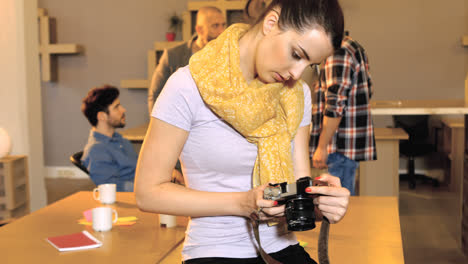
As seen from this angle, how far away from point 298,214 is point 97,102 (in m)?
2.63

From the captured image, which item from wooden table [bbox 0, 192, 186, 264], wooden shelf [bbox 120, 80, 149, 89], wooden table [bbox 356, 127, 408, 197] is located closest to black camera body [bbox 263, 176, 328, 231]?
wooden table [bbox 0, 192, 186, 264]

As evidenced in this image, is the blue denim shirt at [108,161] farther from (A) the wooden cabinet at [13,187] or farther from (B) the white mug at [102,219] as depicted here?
(B) the white mug at [102,219]

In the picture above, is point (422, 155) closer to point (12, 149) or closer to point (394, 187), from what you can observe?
point (394, 187)

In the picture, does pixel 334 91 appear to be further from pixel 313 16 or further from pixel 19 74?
pixel 19 74

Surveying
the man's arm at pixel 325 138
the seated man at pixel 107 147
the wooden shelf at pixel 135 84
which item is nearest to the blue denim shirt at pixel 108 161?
the seated man at pixel 107 147

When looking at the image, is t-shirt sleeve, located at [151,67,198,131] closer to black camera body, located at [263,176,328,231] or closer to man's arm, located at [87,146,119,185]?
black camera body, located at [263,176,328,231]

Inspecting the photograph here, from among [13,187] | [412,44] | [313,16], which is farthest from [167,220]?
[412,44]

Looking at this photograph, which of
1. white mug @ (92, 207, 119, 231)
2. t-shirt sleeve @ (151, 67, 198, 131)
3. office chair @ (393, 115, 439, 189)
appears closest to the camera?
t-shirt sleeve @ (151, 67, 198, 131)

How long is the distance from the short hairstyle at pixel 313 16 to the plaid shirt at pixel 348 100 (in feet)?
5.51

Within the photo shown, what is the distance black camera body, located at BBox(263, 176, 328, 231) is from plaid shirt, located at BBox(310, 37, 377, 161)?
1.74 m

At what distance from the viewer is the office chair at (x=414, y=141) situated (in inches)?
231

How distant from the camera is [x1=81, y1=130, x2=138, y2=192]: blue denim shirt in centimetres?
323

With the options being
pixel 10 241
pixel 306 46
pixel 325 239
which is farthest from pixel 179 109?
pixel 10 241

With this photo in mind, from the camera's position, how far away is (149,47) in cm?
653
